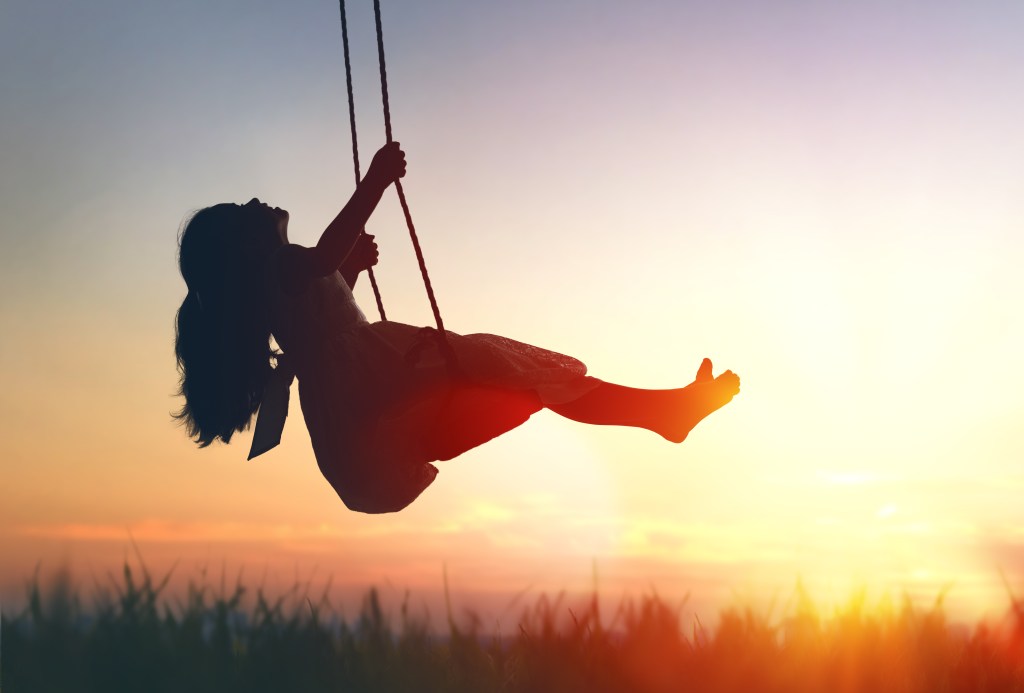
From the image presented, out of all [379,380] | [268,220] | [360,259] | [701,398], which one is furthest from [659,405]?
[268,220]

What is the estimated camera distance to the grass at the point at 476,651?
3510mm

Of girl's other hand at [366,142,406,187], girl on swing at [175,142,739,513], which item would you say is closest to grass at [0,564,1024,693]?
girl on swing at [175,142,739,513]

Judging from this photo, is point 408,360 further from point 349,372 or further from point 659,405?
point 659,405

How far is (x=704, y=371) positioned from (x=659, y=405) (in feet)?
1.37

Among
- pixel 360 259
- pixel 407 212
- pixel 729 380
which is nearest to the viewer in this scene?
pixel 407 212

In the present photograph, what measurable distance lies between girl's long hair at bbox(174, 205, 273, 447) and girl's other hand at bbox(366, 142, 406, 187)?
68cm

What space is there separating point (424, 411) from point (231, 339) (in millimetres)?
867

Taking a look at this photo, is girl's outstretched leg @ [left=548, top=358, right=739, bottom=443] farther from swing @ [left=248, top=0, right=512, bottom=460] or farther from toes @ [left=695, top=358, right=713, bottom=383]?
swing @ [left=248, top=0, right=512, bottom=460]

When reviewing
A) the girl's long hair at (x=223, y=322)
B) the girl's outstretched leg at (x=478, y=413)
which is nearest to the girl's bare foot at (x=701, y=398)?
the girl's outstretched leg at (x=478, y=413)

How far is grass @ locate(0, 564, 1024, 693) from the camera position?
11.5 feet

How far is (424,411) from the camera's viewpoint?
348cm

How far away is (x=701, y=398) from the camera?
400 centimetres

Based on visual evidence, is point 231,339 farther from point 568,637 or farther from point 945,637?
point 945,637

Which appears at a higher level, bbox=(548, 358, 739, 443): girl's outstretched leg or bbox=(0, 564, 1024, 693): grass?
bbox=(548, 358, 739, 443): girl's outstretched leg
